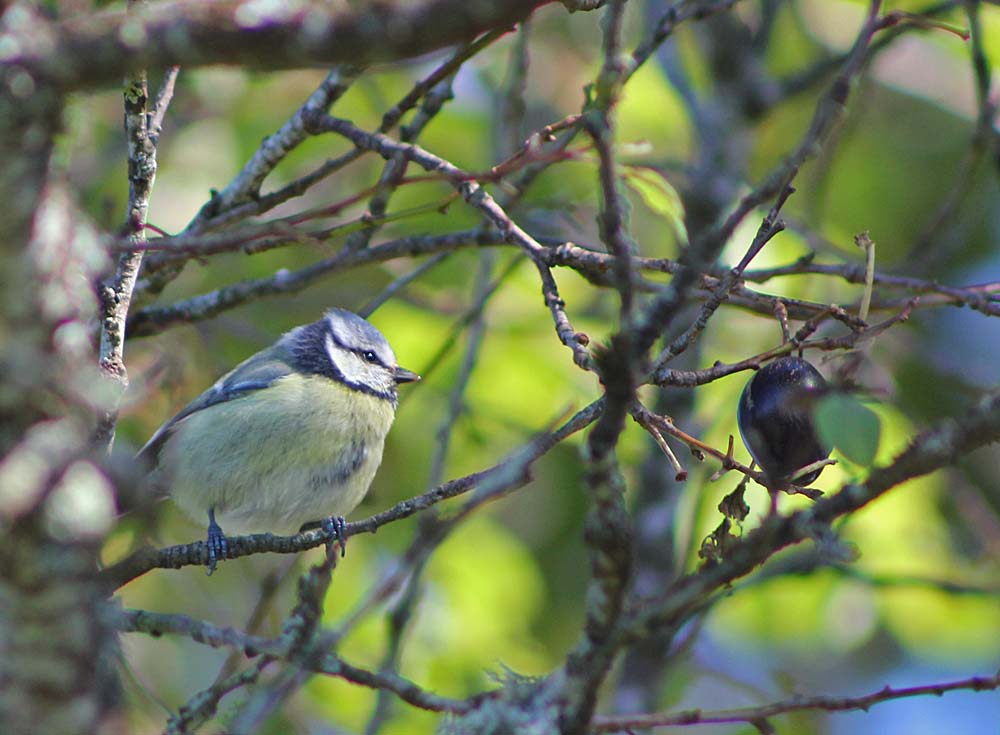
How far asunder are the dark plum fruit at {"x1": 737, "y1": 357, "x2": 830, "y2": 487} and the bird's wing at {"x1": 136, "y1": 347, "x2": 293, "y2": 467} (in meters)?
Result: 2.43

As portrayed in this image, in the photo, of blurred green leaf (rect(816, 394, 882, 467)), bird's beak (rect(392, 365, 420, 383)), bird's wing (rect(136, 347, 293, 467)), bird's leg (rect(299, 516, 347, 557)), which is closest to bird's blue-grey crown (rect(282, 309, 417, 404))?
bird's beak (rect(392, 365, 420, 383))

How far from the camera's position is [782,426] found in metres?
2.14

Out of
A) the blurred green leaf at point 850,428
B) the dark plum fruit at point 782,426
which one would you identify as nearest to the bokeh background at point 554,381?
the dark plum fruit at point 782,426

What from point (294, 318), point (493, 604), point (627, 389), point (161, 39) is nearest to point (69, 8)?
point (161, 39)

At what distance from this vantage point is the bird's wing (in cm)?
421

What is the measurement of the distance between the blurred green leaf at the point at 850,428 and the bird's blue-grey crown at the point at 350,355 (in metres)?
2.82

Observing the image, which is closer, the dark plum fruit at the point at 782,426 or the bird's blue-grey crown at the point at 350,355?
the dark plum fruit at the point at 782,426

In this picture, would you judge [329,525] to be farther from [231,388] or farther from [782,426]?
[782,426]

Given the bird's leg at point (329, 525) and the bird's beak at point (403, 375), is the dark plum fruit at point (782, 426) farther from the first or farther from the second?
the bird's beak at point (403, 375)

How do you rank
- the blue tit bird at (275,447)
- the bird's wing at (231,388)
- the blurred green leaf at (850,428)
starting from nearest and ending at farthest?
the blurred green leaf at (850,428)
the blue tit bird at (275,447)
the bird's wing at (231,388)

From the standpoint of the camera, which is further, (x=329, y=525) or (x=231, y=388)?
(x=231, y=388)

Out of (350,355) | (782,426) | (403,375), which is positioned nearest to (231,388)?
(350,355)

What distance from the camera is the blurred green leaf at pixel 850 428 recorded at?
1.62m

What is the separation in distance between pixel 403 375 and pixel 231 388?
2.27 feet
